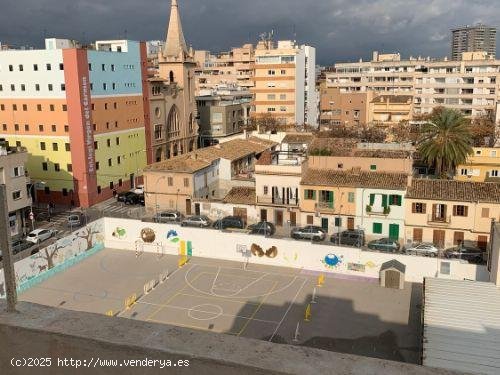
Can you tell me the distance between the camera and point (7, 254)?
17.3ft

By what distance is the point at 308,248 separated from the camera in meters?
38.4

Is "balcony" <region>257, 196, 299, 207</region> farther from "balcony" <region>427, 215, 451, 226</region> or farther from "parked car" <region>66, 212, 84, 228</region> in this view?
"parked car" <region>66, 212, 84, 228</region>

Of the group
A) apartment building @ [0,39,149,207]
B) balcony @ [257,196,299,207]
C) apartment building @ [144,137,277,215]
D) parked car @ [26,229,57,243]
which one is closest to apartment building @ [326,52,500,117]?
apartment building @ [144,137,277,215]

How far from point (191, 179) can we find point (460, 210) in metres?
25.0

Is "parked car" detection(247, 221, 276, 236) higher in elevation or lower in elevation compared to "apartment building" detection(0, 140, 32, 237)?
lower

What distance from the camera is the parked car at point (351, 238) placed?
135 feet

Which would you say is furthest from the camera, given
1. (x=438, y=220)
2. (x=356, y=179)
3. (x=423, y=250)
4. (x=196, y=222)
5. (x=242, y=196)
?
(x=242, y=196)

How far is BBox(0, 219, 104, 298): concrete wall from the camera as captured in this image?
3569cm

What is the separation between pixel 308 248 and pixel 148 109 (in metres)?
38.2

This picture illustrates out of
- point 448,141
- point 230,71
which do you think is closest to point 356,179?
point 448,141

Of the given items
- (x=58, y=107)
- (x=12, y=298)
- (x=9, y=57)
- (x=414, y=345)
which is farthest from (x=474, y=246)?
Answer: (x=9, y=57)

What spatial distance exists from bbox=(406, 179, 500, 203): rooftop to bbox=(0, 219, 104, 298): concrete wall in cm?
2677

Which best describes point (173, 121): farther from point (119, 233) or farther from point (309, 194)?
point (309, 194)

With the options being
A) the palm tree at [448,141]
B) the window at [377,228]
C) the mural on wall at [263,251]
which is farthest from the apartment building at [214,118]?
the mural on wall at [263,251]
